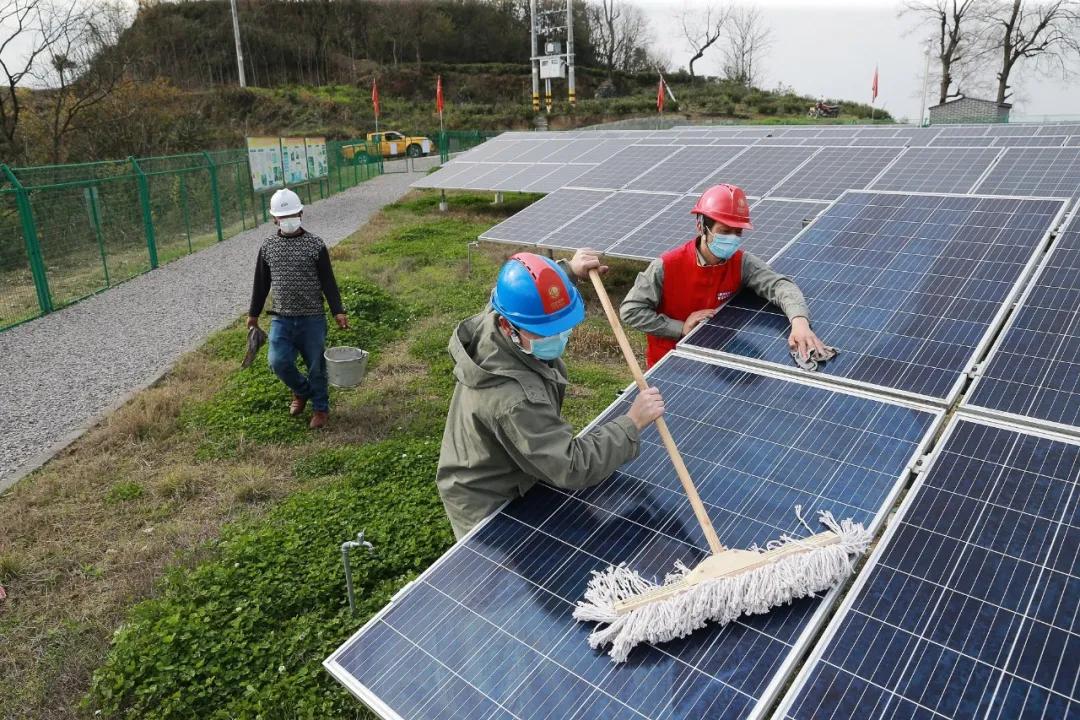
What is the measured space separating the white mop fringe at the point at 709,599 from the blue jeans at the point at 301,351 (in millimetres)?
5826

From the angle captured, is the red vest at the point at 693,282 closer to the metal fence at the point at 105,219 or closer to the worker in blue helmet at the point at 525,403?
the worker in blue helmet at the point at 525,403

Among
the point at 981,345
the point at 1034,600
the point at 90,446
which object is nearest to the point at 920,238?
the point at 981,345

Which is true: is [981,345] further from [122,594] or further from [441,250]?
[441,250]

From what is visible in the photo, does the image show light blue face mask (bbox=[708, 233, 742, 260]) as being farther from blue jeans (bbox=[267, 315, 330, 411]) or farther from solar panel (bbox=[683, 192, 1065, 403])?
blue jeans (bbox=[267, 315, 330, 411])

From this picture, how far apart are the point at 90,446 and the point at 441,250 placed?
10.2m

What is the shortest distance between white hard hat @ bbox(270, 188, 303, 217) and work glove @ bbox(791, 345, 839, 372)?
550 cm

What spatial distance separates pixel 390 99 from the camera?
213ft

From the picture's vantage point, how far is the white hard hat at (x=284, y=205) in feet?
24.4

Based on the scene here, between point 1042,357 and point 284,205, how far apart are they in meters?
6.76

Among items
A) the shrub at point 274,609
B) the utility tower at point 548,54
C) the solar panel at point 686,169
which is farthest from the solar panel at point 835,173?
the utility tower at point 548,54

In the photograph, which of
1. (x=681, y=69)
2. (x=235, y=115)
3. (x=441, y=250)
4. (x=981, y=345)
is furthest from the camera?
(x=681, y=69)

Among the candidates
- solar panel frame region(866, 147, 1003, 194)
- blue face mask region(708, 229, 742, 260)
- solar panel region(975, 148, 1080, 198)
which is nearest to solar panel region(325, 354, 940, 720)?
blue face mask region(708, 229, 742, 260)

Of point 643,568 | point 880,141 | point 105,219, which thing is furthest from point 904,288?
point 105,219

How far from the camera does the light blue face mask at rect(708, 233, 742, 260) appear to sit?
189 inches
